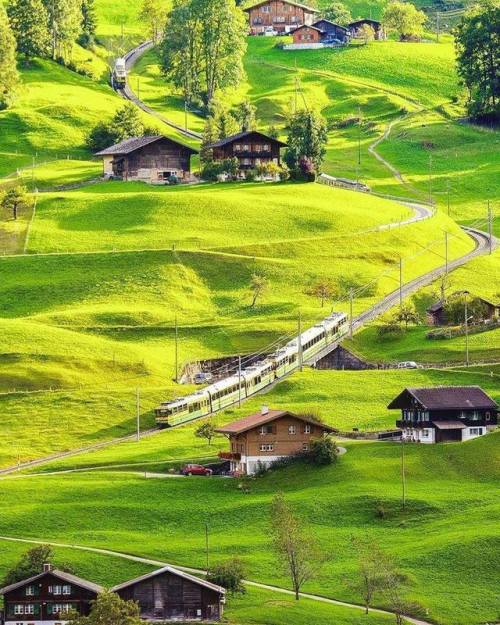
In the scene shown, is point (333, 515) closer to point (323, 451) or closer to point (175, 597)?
point (323, 451)

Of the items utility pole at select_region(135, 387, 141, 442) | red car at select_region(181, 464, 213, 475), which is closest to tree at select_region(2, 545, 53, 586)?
red car at select_region(181, 464, 213, 475)

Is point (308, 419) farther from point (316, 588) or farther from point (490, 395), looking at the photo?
point (316, 588)

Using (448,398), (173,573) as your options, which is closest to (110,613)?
(173,573)

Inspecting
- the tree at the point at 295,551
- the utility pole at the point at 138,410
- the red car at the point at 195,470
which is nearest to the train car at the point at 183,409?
the utility pole at the point at 138,410

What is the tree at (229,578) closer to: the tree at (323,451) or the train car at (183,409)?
the tree at (323,451)

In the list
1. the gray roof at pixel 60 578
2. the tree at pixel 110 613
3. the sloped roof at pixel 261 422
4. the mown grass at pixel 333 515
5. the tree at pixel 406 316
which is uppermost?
the tree at pixel 110 613
